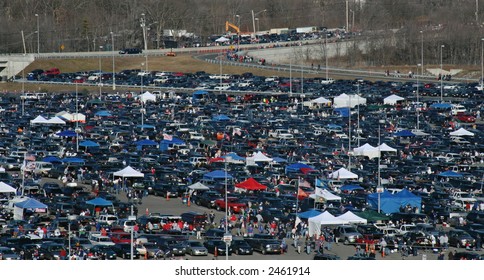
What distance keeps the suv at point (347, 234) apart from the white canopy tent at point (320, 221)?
0.43m

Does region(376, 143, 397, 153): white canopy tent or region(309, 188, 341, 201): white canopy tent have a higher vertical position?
region(376, 143, 397, 153): white canopy tent

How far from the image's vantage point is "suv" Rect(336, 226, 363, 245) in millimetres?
43625

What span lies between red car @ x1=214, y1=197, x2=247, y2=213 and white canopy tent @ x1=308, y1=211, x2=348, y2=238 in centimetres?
557

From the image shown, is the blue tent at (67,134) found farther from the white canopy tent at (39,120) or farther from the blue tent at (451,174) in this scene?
the blue tent at (451,174)

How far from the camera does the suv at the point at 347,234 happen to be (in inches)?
1718

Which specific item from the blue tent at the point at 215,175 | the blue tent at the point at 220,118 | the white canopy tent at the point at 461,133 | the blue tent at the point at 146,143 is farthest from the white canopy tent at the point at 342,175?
the blue tent at the point at 220,118

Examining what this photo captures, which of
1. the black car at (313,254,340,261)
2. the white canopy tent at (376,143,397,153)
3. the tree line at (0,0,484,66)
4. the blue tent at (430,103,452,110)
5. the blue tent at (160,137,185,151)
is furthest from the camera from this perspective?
the tree line at (0,0,484,66)

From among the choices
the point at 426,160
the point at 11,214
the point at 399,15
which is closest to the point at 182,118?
the point at 426,160

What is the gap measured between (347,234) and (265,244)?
11.0ft

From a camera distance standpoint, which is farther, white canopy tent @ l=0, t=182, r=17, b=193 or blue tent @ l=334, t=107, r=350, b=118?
blue tent @ l=334, t=107, r=350, b=118

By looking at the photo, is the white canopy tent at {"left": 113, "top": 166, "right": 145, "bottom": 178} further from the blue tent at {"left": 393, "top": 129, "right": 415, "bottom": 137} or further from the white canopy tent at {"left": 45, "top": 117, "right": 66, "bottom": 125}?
the blue tent at {"left": 393, "top": 129, "right": 415, "bottom": 137}

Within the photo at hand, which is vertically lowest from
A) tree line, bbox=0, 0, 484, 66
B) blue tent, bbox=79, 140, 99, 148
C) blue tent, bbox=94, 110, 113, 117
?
blue tent, bbox=79, 140, 99, 148

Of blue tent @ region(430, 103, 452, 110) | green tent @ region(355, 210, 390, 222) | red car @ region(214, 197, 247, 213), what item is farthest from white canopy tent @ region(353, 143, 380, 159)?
blue tent @ region(430, 103, 452, 110)

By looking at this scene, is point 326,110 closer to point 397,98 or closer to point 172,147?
point 397,98
